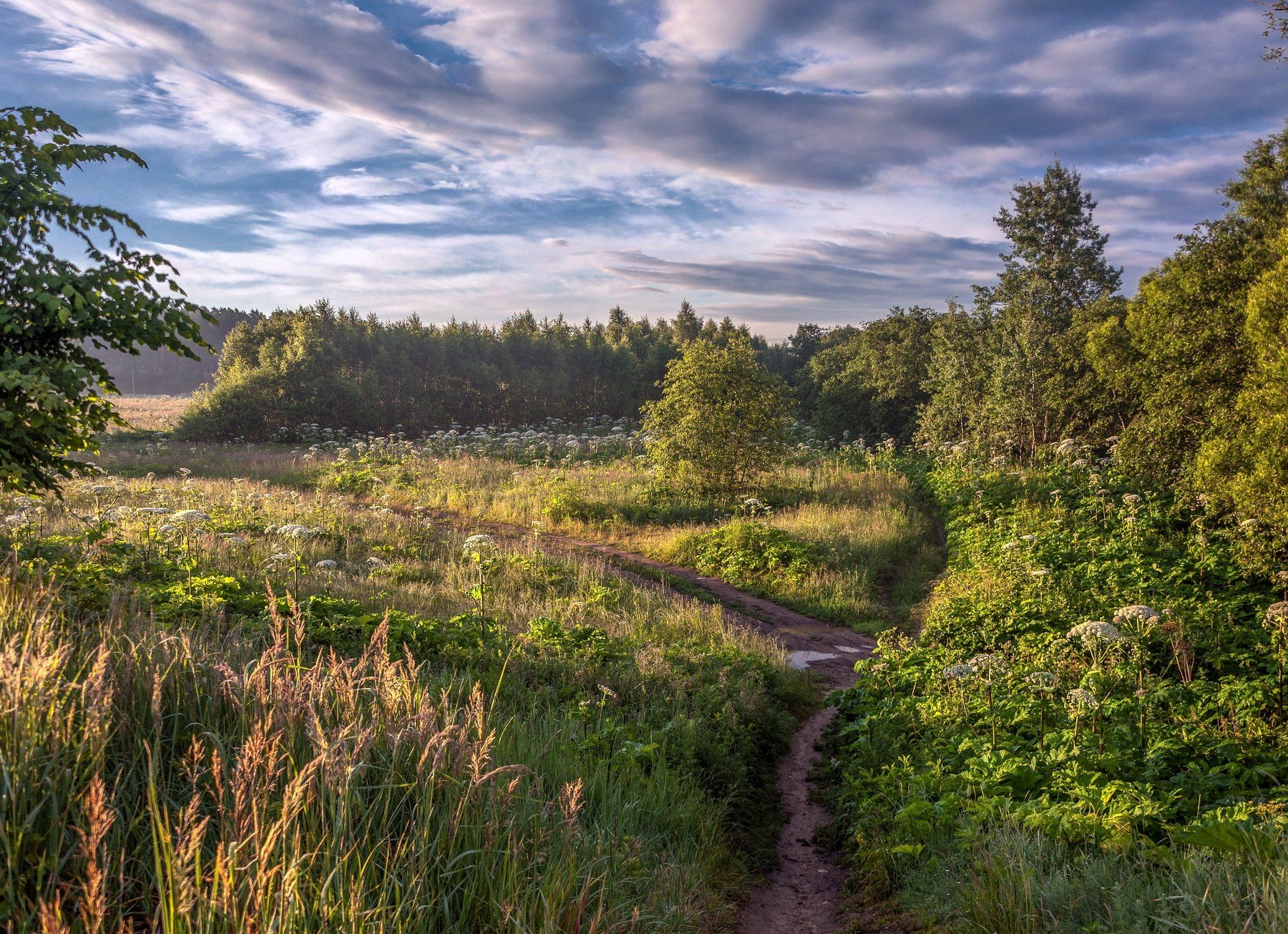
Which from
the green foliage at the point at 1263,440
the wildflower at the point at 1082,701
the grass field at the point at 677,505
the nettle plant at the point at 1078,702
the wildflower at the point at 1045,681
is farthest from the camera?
the grass field at the point at 677,505

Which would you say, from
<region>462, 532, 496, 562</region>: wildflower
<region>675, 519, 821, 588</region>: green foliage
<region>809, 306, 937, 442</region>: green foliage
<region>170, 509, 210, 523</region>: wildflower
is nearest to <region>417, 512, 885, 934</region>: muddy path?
<region>675, 519, 821, 588</region>: green foliage

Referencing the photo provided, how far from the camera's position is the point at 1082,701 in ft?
19.2

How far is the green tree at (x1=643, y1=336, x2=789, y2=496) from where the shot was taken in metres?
19.9

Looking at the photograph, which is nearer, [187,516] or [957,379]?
[187,516]

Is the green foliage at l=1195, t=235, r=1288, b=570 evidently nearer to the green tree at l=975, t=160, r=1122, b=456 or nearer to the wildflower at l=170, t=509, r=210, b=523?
the green tree at l=975, t=160, r=1122, b=456

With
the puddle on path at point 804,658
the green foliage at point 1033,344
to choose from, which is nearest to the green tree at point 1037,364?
the green foliage at point 1033,344

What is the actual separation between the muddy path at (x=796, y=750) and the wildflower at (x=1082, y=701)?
7.17ft

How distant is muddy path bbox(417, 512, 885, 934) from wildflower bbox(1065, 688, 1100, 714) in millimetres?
2184

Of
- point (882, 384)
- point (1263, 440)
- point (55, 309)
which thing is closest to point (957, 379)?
point (882, 384)

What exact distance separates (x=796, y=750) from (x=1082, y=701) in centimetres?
276

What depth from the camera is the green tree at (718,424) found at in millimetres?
19938

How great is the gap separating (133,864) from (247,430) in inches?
1564

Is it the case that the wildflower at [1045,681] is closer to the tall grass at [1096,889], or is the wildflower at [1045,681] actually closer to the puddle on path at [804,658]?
the tall grass at [1096,889]

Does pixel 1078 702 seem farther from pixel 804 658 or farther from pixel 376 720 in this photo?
pixel 376 720
